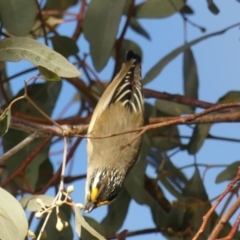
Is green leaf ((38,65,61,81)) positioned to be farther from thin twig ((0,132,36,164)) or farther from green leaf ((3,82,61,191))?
green leaf ((3,82,61,191))

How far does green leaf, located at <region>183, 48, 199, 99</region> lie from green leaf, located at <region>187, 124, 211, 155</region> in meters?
0.11

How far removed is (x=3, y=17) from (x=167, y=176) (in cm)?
71

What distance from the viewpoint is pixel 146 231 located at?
1763mm

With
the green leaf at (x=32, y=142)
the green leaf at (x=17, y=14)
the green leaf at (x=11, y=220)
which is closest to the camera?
the green leaf at (x=11, y=220)

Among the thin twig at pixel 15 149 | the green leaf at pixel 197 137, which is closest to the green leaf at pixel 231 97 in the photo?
the green leaf at pixel 197 137

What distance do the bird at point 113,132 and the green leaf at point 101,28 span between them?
0.74 feet

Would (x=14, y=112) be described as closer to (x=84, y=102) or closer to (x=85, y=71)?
(x=85, y=71)

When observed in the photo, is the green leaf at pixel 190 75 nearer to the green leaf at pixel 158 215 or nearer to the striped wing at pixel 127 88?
the striped wing at pixel 127 88

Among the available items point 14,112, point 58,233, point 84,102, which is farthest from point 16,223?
point 84,102

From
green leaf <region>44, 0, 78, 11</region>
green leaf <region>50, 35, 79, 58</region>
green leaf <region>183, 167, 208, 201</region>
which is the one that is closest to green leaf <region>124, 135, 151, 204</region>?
green leaf <region>183, 167, 208, 201</region>

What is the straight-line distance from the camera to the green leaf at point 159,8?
5.57 ft

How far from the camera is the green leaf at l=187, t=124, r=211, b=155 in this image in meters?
1.75

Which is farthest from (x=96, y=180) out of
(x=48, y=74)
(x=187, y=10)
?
(x=48, y=74)

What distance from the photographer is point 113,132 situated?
6.08 ft
